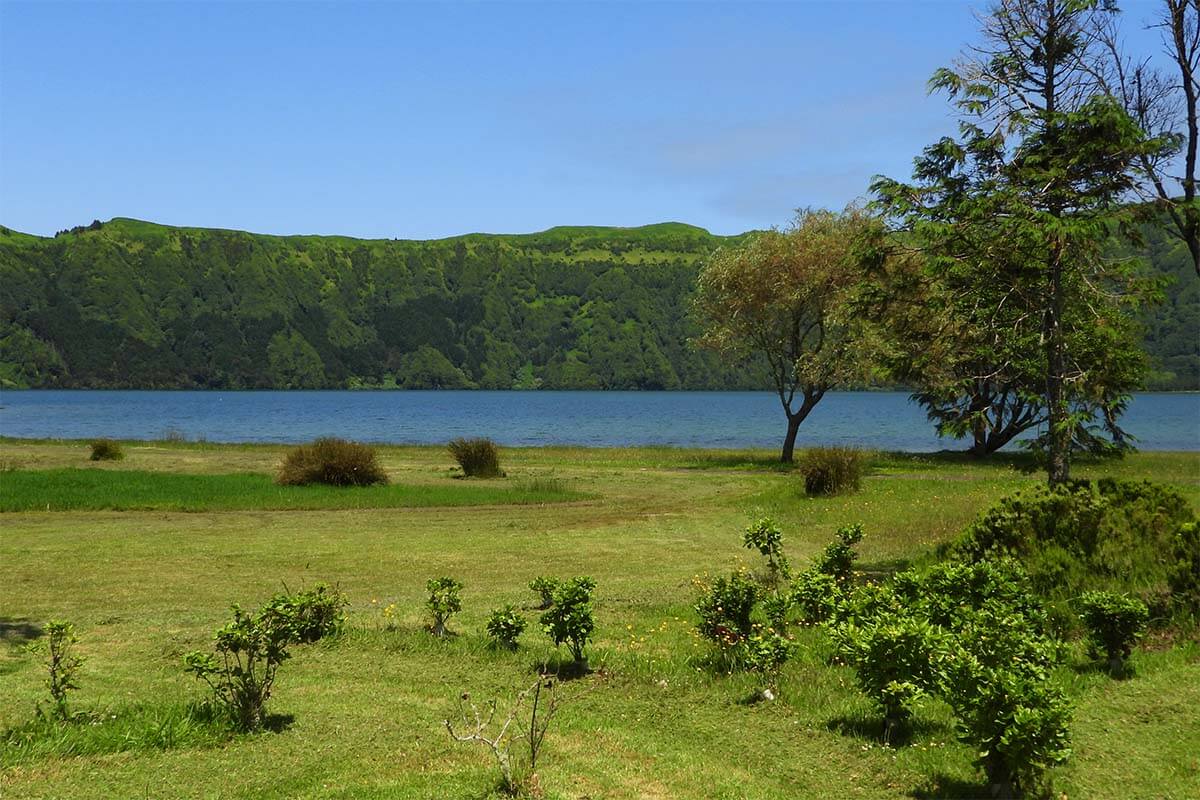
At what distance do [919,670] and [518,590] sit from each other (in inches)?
324

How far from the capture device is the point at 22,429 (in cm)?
8919

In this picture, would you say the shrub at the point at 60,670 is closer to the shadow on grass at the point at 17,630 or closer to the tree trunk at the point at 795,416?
the shadow on grass at the point at 17,630

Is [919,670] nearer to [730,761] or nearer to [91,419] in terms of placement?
[730,761]

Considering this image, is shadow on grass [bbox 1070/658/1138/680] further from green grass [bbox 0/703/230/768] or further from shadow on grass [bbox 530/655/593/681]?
green grass [bbox 0/703/230/768]

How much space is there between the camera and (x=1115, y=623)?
360 inches

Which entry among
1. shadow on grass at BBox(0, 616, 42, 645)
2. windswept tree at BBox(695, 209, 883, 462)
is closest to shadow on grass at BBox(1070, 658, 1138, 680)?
shadow on grass at BBox(0, 616, 42, 645)

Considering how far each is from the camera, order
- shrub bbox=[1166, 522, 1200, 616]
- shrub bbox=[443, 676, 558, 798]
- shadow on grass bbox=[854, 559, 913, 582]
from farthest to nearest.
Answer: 1. shadow on grass bbox=[854, 559, 913, 582]
2. shrub bbox=[1166, 522, 1200, 616]
3. shrub bbox=[443, 676, 558, 798]

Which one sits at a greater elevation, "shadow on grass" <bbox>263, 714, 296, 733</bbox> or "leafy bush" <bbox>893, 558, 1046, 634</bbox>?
"leafy bush" <bbox>893, 558, 1046, 634</bbox>

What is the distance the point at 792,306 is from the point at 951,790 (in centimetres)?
3708

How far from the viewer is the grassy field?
6848 mm

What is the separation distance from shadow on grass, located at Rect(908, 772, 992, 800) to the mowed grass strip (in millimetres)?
20576

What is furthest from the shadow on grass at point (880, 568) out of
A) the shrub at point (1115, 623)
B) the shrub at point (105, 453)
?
the shrub at point (105, 453)

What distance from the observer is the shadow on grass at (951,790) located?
6.56m

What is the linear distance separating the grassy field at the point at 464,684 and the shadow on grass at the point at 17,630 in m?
0.06
